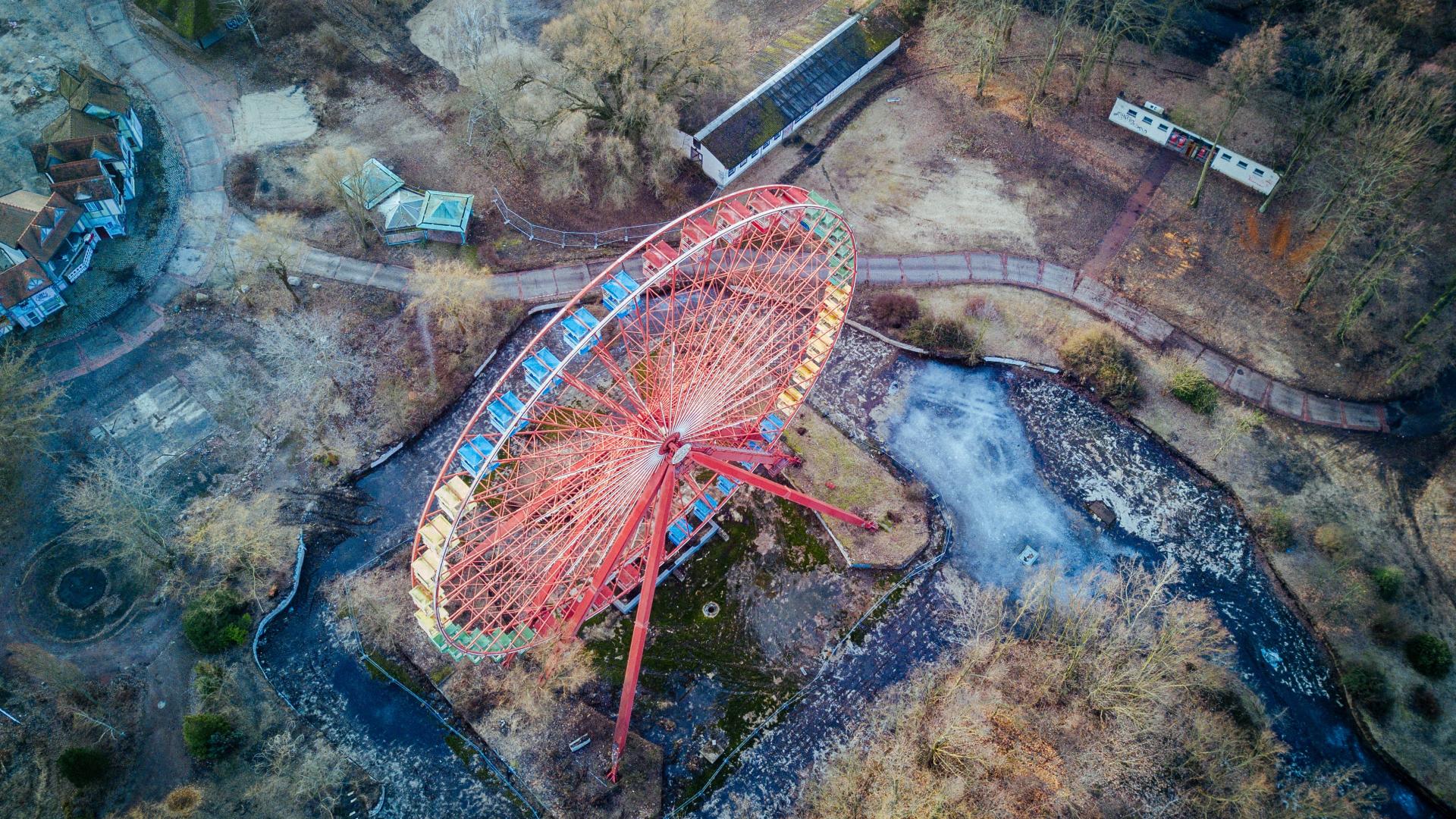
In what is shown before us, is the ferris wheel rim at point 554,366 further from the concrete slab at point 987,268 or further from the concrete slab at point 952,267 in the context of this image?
the concrete slab at point 987,268

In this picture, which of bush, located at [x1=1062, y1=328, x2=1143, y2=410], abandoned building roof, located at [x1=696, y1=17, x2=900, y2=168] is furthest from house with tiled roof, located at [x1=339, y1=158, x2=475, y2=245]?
bush, located at [x1=1062, y1=328, x2=1143, y2=410]

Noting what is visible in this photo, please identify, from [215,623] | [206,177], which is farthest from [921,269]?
[206,177]

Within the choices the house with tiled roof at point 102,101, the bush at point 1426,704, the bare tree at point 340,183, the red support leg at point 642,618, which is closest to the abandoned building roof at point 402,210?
the bare tree at point 340,183

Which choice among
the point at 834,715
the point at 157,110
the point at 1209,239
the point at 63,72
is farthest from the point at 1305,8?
the point at 63,72

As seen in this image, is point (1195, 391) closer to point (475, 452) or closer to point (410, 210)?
point (475, 452)

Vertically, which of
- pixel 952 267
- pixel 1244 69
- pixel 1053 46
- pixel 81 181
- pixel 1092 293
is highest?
pixel 1244 69

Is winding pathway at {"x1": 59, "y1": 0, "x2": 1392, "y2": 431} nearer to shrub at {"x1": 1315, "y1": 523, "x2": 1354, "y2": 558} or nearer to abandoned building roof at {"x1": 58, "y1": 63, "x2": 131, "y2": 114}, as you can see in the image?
abandoned building roof at {"x1": 58, "y1": 63, "x2": 131, "y2": 114}
